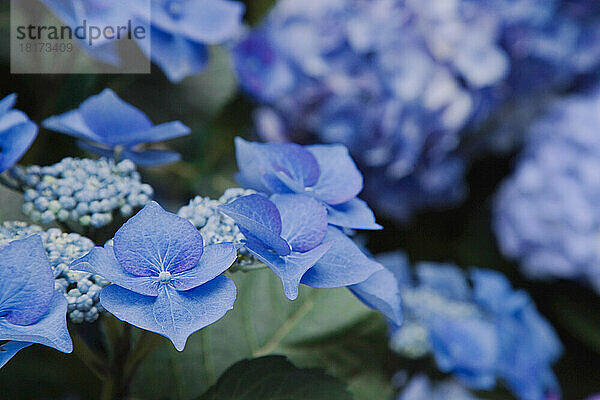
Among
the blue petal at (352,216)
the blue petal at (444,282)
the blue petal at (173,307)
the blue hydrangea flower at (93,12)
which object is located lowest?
the blue petal at (444,282)

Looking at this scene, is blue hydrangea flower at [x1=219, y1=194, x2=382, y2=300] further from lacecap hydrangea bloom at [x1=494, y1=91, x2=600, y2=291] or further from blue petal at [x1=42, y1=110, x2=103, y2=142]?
lacecap hydrangea bloom at [x1=494, y1=91, x2=600, y2=291]

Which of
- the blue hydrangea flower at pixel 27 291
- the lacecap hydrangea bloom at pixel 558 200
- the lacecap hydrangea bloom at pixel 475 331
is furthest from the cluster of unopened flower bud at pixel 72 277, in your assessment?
the lacecap hydrangea bloom at pixel 558 200

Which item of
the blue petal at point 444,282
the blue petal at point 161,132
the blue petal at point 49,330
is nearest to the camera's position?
the blue petal at point 49,330

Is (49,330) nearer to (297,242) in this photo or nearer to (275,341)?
(297,242)

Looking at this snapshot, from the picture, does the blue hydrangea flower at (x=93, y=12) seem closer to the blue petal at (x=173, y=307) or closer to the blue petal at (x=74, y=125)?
the blue petal at (x=74, y=125)

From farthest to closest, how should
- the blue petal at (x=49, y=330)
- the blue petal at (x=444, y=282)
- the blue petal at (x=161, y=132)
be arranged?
the blue petal at (x=444, y=282)
the blue petal at (x=161, y=132)
the blue petal at (x=49, y=330)
